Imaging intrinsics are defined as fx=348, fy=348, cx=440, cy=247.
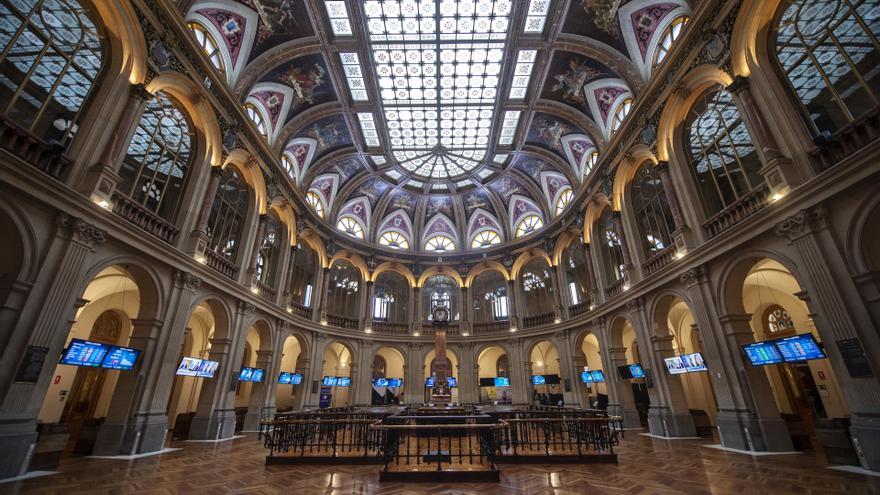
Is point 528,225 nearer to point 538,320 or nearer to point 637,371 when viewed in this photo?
point 538,320

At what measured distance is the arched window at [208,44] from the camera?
1123 centimetres

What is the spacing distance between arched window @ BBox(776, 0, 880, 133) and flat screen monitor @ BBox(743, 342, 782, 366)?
5.11 metres

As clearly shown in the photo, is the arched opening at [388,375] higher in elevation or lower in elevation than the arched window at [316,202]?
lower

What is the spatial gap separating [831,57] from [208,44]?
56.6 ft

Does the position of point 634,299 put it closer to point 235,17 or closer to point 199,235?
point 199,235

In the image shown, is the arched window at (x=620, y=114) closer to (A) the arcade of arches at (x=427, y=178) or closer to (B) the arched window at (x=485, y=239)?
(A) the arcade of arches at (x=427, y=178)

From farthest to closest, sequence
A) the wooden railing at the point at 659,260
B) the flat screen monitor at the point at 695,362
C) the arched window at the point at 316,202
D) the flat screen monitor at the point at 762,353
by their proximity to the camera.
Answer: the arched window at the point at 316,202, the wooden railing at the point at 659,260, the flat screen monitor at the point at 695,362, the flat screen monitor at the point at 762,353

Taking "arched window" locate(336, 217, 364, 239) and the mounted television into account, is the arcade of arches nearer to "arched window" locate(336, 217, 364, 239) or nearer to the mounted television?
the mounted television

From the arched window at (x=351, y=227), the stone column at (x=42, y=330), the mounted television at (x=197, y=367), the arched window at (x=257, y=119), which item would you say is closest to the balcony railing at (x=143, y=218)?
the stone column at (x=42, y=330)

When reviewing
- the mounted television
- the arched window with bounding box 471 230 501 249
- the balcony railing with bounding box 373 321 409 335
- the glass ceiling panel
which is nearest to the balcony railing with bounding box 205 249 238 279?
the mounted television

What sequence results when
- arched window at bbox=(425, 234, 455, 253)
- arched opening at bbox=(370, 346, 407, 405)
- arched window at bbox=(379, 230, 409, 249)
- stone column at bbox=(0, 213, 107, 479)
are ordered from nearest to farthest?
stone column at bbox=(0, 213, 107, 479), arched opening at bbox=(370, 346, 407, 405), arched window at bbox=(379, 230, 409, 249), arched window at bbox=(425, 234, 455, 253)

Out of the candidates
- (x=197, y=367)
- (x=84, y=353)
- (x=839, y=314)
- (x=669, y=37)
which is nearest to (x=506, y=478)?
(x=839, y=314)

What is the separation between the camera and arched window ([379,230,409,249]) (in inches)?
1041

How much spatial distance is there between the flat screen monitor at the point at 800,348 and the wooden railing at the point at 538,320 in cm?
1307
